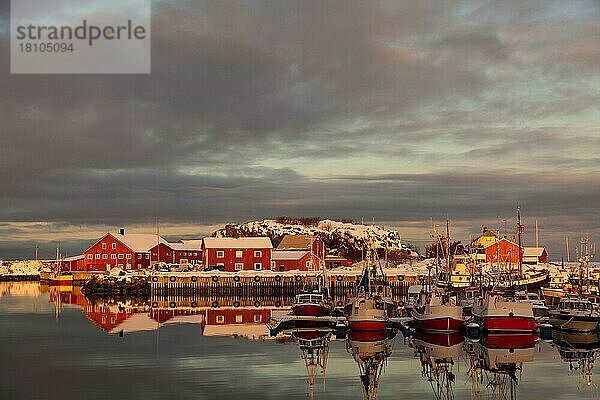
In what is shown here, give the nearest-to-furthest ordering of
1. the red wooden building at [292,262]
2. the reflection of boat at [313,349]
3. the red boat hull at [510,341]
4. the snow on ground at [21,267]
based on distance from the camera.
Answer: the reflection of boat at [313,349] → the red boat hull at [510,341] → the red wooden building at [292,262] → the snow on ground at [21,267]

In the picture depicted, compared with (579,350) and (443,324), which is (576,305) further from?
(443,324)

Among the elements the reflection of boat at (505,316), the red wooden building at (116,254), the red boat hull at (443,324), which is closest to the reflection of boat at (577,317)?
the reflection of boat at (505,316)

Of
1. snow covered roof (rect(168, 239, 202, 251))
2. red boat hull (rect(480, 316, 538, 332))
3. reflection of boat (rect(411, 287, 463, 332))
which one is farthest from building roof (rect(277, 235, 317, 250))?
red boat hull (rect(480, 316, 538, 332))

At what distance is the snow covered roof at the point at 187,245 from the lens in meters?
104

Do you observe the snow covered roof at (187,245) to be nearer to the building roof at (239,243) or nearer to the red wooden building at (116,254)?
the red wooden building at (116,254)

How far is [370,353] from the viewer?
111ft

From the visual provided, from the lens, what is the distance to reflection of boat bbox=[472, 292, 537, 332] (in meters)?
38.0

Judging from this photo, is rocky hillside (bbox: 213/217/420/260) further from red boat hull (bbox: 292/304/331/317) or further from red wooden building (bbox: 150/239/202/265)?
red boat hull (bbox: 292/304/331/317)

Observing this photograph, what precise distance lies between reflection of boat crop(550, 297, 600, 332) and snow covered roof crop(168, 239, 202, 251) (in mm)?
68594

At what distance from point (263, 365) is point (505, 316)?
1259 centimetres

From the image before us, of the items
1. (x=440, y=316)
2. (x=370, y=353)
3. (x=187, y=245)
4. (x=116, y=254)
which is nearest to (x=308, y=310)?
(x=440, y=316)

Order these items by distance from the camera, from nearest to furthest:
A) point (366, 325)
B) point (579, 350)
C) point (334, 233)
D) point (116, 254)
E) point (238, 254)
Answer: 1. point (579, 350)
2. point (366, 325)
3. point (238, 254)
4. point (116, 254)
5. point (334, 233)

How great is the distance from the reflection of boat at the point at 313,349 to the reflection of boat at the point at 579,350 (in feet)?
28.5

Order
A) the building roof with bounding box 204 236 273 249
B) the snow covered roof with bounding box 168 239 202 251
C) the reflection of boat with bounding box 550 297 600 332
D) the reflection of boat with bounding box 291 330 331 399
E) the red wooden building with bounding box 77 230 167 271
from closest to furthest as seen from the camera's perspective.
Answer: the reflection of boat with bounding box 291 330 331 399 → the reflection of boat with bounding box 550 297 600 332 → the building roof with bounding box 204 236 273 249 → the red wooden building with bounding box 77 230 167 271 → the snow covered roof with bounding box 168 239 202 251
